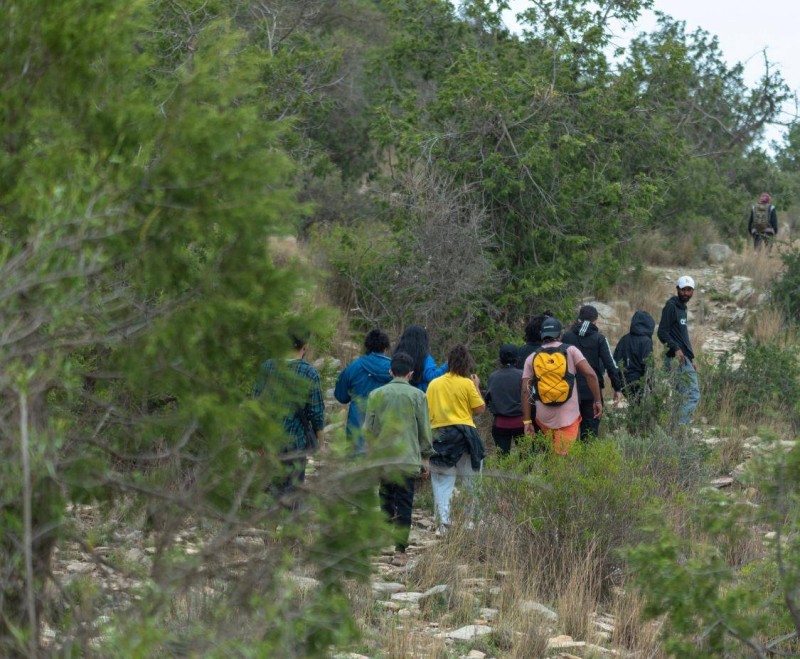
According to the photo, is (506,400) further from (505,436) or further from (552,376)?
(552,376)

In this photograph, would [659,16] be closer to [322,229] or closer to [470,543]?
[322,229]

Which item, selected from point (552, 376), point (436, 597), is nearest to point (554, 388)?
point (552, 376)

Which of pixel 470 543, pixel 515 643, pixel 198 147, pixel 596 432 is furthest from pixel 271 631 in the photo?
pixel 596 432

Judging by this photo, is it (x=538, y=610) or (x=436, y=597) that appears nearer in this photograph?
(x=538, y=610)

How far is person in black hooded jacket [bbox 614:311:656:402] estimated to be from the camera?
464 inches

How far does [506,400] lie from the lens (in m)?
9.91

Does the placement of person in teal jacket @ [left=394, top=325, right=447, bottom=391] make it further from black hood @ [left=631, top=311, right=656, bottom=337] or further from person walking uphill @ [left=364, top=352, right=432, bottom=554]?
black hood @ [left=631, top=311, right=656, bottom=337]

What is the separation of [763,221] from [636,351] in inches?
477

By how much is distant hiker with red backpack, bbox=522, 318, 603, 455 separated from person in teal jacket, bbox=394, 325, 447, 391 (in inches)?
29.7

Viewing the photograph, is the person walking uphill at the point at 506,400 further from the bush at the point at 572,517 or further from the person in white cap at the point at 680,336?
the person in white cap at the point at 680,336

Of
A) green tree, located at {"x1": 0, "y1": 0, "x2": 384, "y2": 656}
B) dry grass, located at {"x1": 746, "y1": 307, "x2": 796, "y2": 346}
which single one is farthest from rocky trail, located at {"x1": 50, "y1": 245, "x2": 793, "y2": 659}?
dry grass, located at {"x1": 746, "y1": 307, "x2": 796, "y2": 346}

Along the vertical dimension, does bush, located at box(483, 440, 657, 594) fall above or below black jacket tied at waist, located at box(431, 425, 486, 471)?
below

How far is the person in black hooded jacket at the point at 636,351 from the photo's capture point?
464 inches

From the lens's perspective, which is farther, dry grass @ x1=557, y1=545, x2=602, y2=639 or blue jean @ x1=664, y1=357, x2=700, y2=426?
blue jean @ x1=664, y1=357, x2=700, y2=426
